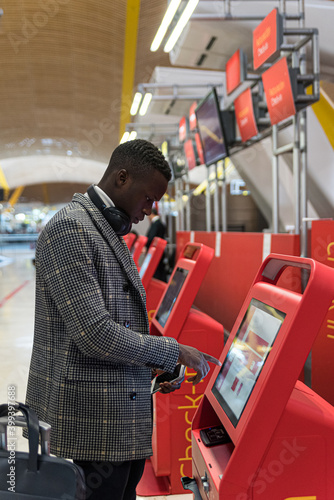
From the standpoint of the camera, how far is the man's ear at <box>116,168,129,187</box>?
4.50 feet

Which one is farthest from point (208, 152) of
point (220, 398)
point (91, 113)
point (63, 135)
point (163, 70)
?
point (63, 135)

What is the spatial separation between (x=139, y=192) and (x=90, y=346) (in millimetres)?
453

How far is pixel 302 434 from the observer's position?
3.92 ft

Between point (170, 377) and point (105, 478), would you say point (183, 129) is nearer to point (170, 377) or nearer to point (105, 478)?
point (170, 377)

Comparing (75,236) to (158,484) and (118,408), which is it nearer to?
(118,408)

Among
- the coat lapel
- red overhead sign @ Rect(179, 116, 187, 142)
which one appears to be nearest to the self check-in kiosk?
the coat lapel

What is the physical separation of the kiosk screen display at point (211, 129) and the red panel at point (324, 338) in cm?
406

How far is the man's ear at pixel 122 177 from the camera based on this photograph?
137 centimetres

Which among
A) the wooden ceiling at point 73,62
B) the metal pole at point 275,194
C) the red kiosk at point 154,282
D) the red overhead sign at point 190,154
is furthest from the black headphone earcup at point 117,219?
the wooden ceiling at point 73,62

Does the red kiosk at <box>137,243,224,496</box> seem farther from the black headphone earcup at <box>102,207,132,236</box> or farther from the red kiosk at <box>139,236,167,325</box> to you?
the red kiosk at <box>139,236,167,325</box>

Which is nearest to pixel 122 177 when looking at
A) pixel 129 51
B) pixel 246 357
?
pixel 246 357

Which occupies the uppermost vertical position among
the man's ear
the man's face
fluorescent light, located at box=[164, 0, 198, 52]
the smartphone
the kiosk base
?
fluorescent light, located at box=[164, 0, 198, 52]

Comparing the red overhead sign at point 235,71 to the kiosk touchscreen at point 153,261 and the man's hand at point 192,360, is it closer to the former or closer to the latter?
the kiosk touchscreen at point 153,261

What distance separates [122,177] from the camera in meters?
1.38
